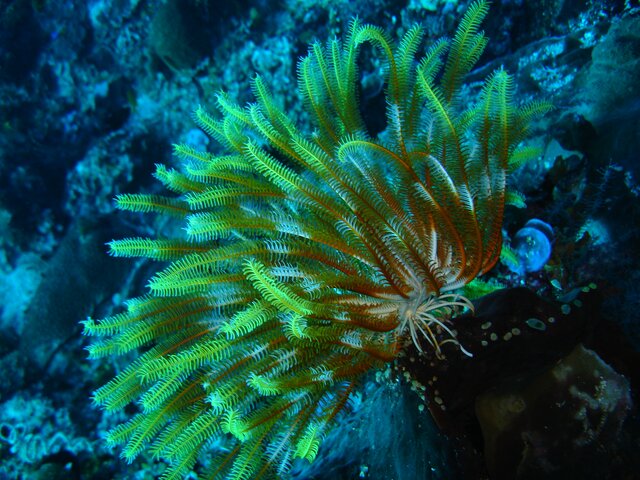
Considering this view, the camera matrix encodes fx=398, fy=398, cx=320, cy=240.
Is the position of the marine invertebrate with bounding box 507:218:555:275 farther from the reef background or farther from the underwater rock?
the underwater rock

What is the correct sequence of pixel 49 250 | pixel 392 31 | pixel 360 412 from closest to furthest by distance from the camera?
pixel 360 412 < pixel 392 31 < pixel 49 250

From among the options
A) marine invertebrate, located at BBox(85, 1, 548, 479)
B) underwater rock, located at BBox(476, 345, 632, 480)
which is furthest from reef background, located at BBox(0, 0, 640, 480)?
marine invertebrate, located at BBox(85, 1, 548, 479)

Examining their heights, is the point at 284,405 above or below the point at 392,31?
below

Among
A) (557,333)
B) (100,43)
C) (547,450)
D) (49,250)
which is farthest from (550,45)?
(49,250)

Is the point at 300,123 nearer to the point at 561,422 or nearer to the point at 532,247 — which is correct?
the point at 532,247

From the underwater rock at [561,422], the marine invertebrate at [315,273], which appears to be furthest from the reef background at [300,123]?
the marine invertebrate at [315,273]

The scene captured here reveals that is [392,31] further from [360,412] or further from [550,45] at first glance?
[360,412]

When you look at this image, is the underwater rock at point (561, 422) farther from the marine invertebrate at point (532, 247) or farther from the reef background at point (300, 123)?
the marine invertebrate at point (532, 247)
